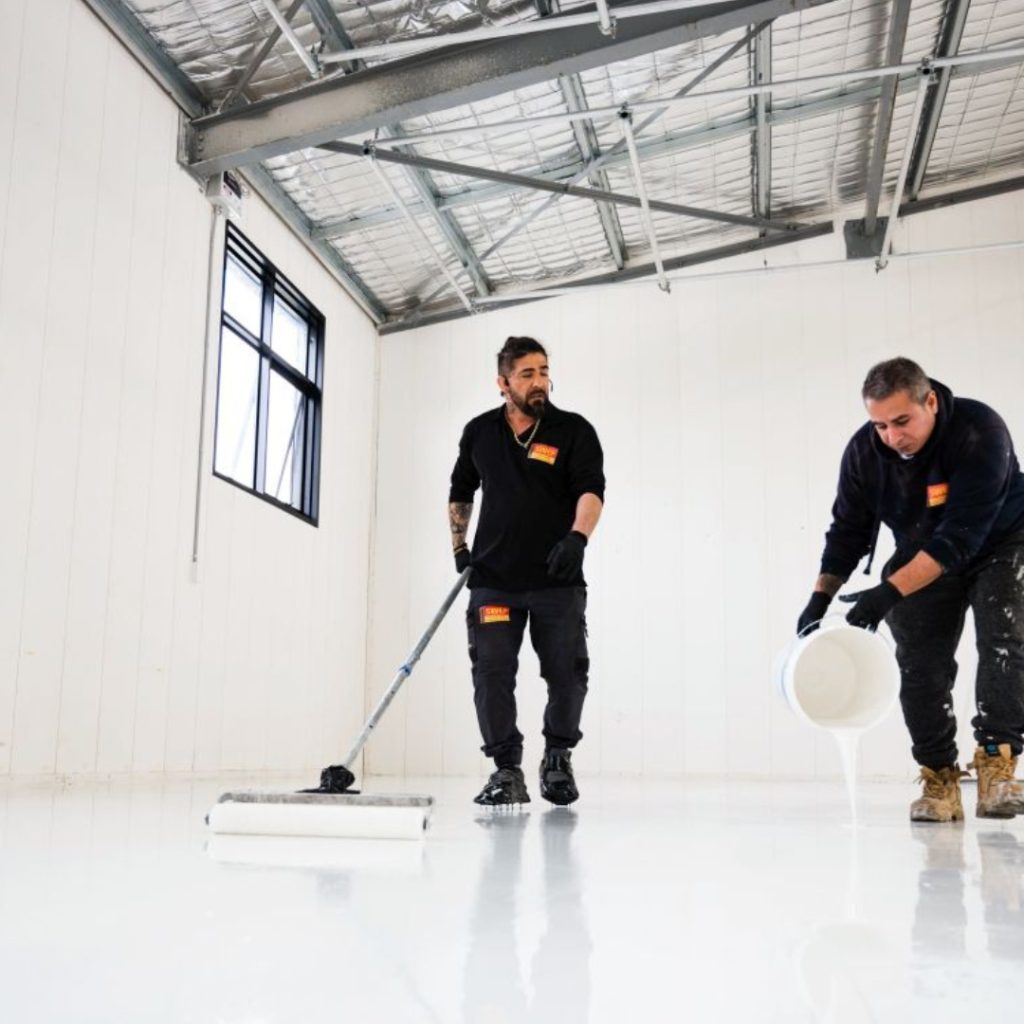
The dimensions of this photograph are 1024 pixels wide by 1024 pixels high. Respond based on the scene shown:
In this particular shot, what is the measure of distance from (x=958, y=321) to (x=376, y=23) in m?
4.34

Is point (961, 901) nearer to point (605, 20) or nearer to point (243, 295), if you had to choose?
point (605, 20)

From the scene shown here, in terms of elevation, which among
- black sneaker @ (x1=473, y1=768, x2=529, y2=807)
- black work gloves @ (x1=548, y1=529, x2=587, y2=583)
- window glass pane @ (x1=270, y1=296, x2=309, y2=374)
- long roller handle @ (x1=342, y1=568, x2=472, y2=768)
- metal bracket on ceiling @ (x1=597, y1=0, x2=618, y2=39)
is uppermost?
metal bracket on ceiling @ (x1=597, y1=0, x2=618, y2=39)

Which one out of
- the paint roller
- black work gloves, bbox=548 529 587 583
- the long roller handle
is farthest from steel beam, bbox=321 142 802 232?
the paint roller

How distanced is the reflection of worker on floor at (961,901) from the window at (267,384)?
467 cm

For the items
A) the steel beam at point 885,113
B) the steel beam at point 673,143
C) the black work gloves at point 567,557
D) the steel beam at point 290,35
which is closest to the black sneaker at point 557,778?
the black work gloves at point 567,557

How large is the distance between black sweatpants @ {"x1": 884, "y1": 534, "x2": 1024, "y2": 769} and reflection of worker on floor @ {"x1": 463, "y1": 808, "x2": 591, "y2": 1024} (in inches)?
57.6

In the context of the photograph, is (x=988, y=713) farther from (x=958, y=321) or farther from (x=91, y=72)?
(x=958, y=321)

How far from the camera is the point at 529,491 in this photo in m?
3.29

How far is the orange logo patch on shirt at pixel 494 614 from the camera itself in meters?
3.21

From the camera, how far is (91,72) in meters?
4.82

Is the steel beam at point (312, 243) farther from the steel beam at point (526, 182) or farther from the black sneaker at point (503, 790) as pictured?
the black sneaker at point (503, 790)

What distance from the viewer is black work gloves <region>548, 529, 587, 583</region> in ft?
9.90

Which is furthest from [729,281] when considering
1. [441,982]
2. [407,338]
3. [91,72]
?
[441,982]

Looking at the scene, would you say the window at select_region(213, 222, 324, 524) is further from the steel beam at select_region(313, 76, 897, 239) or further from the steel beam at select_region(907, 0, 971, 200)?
the steel beam at select_region(907, 0, 971, 200)
